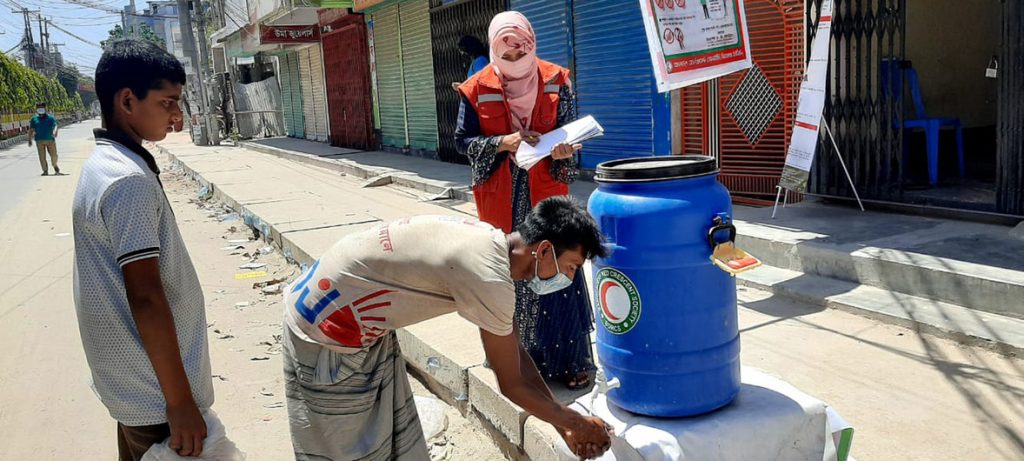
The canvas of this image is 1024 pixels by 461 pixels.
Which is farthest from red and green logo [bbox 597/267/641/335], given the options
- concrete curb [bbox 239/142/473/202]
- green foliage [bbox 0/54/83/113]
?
green foliage [bbox 0/54/83/113]

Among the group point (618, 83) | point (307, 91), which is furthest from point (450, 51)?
point (307, 91)

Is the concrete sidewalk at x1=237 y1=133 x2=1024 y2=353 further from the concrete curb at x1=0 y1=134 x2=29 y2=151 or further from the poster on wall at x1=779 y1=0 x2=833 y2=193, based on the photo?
the concrete curb at x1=0 y1=134 x2=29 y2=151

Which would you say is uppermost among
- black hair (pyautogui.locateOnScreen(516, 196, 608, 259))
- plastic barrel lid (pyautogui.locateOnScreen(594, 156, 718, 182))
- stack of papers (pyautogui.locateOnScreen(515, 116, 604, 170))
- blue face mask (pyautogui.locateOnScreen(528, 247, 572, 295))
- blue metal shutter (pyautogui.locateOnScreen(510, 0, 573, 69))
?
blue metal shutter (pyautogui.locateOnScreen(510, 0, 573, 69))

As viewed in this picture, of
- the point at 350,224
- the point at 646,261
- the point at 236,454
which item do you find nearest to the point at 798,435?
the point at 646,261

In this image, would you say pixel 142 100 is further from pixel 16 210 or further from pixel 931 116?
pixel 16 210

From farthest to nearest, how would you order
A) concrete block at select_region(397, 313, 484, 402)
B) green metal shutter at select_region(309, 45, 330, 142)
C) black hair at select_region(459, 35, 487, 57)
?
green metal shutter at select_region(309, 45, 330, 142) < black hair at select_region(459, 35, 487, 57) < concrete block at select_region(397, 313, 484, 402)

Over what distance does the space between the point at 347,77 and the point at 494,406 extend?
16.0 metres

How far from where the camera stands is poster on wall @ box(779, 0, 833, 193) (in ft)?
17.1

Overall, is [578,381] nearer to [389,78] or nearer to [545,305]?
[545,305]

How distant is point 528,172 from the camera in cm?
322

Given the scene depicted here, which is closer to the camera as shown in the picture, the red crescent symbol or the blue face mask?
the blue face mask

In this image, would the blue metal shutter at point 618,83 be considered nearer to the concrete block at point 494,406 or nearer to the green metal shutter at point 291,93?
the concrete block at point 494,406

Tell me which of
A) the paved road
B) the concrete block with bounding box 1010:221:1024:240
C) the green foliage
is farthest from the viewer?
the green foliage

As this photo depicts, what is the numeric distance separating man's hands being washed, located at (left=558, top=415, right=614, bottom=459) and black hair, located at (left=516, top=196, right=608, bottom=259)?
1.47 ft
